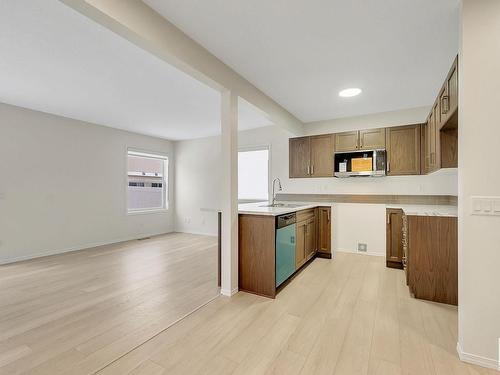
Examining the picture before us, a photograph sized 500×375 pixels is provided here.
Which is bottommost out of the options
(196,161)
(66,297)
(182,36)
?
(66,297)

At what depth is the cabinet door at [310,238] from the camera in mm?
3794

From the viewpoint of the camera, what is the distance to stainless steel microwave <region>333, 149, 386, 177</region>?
4.09m

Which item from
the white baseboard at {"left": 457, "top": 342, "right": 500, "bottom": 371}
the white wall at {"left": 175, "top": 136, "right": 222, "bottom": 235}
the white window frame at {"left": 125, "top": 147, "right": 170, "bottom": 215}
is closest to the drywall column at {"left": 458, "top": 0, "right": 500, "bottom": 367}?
the white baseboard at {"left": 457, "top": 342, "right": 500, "bottom": 371}

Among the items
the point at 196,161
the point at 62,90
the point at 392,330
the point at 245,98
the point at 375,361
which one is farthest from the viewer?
the point at 196,161

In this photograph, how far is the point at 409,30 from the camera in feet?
6.77

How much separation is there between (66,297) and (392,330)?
329 centimetres

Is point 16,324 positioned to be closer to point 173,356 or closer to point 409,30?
point 173,356

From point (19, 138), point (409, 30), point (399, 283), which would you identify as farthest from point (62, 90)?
point (399, 283)

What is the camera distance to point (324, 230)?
4234 mm

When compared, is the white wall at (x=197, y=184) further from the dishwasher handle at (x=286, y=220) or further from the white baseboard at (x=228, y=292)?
the white baseboard at (x=228, y=292)

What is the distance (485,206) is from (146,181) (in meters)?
6.31

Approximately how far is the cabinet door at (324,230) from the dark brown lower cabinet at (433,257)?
1.55 metres

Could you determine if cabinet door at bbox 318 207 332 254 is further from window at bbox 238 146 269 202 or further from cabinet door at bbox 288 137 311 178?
window at bbox 238 146 269 202

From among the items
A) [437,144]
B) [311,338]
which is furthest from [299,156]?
[311,338]
